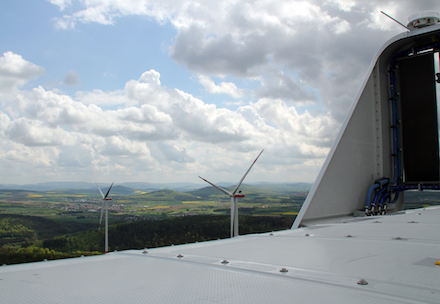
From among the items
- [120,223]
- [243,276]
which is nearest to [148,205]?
[120,223]

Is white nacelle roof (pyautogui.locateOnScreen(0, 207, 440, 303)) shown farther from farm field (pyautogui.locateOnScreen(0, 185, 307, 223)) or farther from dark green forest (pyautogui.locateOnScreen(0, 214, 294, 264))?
farm field (pyautogui.locateOnScreen(0, 185, 307, 223))

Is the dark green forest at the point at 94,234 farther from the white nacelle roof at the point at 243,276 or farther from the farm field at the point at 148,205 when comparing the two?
the white nacelle roof at the point at 243,276

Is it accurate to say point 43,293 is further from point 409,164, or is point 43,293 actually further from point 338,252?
point 409,164

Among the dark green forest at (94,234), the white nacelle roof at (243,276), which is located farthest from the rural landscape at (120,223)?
the white nacelle roof at (243,276)

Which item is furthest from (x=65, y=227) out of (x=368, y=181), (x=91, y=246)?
(x=368, y=181)

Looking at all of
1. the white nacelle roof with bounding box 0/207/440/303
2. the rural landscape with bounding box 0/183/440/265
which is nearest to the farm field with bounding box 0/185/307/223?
the rural landscape with bounding box 0/183/440/265

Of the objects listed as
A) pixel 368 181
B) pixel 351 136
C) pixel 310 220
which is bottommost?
pixel 310 220
